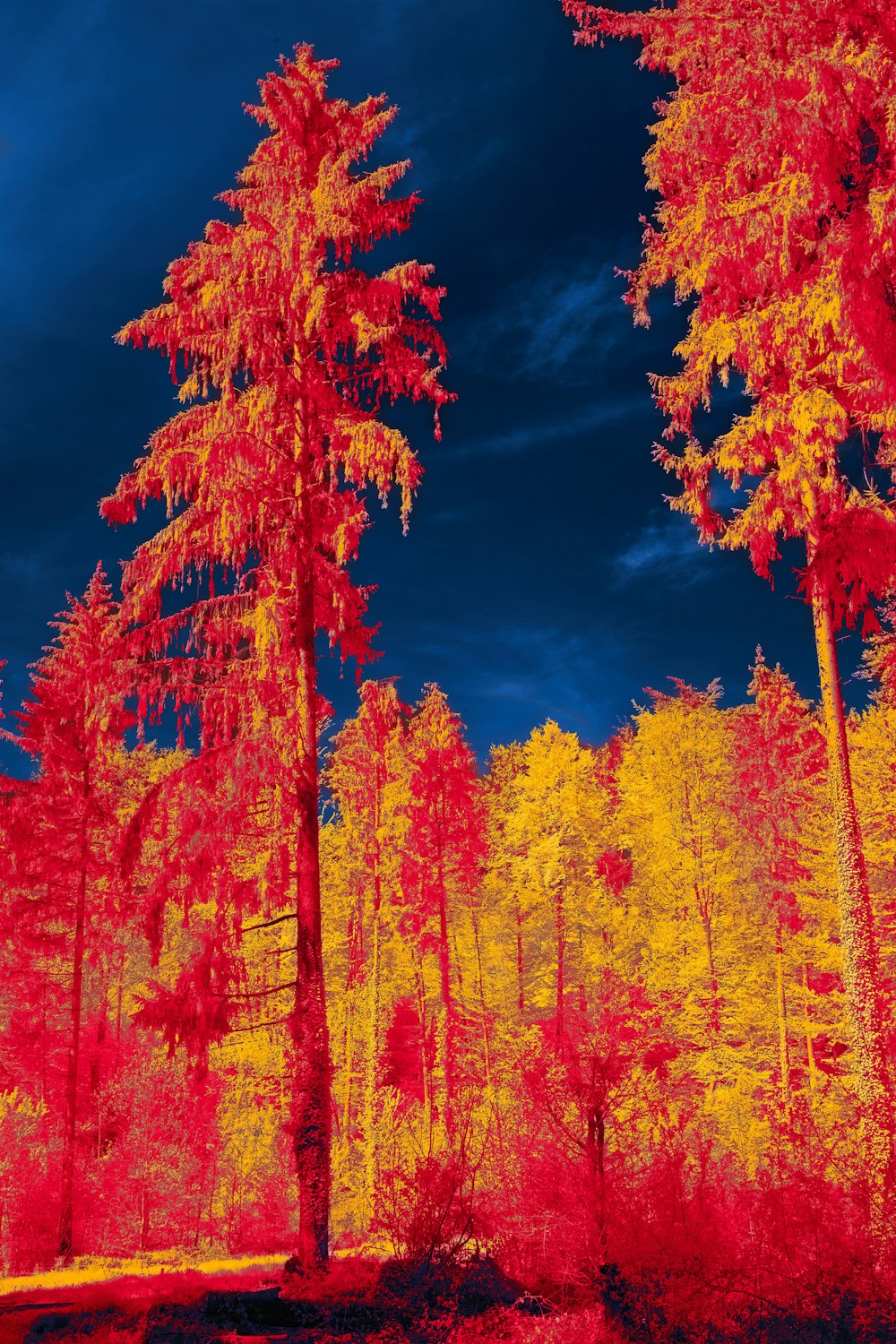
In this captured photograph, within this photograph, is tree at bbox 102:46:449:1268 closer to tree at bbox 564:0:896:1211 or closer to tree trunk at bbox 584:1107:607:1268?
tree trunk at bbox 584:1107:607:1268

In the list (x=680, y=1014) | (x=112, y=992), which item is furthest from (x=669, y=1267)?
(x=112, y=992)

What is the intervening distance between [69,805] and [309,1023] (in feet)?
42.5

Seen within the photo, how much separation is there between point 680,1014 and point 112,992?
22.3m

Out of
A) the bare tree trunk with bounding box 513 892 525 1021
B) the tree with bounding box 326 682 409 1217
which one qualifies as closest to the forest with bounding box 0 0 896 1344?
the tree with bounding box 326 682 409 1217

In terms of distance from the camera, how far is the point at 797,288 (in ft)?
36.6

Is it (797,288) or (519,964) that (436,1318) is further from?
(519,964)

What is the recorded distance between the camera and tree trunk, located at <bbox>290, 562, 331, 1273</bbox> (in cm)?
1013

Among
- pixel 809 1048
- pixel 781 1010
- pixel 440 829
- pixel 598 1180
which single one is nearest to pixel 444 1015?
pixel 440 829

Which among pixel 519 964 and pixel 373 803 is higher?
pixel 373 803

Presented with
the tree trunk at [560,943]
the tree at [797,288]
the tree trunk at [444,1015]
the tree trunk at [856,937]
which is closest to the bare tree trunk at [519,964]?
the tree trunk at [560,943]

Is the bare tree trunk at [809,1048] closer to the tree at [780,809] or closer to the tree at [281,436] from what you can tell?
the tree at [780,809]

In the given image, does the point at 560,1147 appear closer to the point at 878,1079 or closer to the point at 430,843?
the point at 878,1079

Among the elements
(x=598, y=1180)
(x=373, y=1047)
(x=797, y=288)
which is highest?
(x=797, y=288)

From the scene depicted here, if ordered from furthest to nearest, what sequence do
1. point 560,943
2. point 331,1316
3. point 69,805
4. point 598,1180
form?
point 560,943 → point 69,805 → point 598,1180 → point 331,1316
